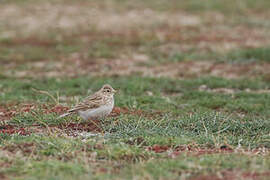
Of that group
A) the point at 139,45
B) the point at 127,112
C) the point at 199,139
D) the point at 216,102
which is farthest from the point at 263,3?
the point at 199,139

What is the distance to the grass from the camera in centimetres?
709

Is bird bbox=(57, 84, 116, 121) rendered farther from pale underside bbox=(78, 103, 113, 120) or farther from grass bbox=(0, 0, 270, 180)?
grass bbox=(0, 0, 270, 180)

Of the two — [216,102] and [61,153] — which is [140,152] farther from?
[216,102]

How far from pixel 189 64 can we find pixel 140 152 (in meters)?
11.1

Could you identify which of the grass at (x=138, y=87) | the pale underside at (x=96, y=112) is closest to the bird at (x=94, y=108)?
the pale underside at (x=96, y=112)

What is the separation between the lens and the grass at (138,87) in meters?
7.09

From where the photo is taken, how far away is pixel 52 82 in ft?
51.7

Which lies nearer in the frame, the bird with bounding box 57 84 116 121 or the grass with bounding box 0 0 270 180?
the grass with bounding box 0 0 270 180

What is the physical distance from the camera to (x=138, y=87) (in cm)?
1482

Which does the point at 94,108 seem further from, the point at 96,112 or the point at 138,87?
the point at 138,87

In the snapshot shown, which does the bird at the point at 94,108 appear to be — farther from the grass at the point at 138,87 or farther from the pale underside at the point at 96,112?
the grass at the point at 138,87

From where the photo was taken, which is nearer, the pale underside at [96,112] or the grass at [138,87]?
the grass at [138,87]

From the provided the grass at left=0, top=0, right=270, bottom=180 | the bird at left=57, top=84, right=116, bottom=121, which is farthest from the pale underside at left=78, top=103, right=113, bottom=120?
the grass at left=0, top=0, right=270, bottom=180

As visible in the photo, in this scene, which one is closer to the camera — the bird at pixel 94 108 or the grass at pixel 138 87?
the grass at pixel 138 87
